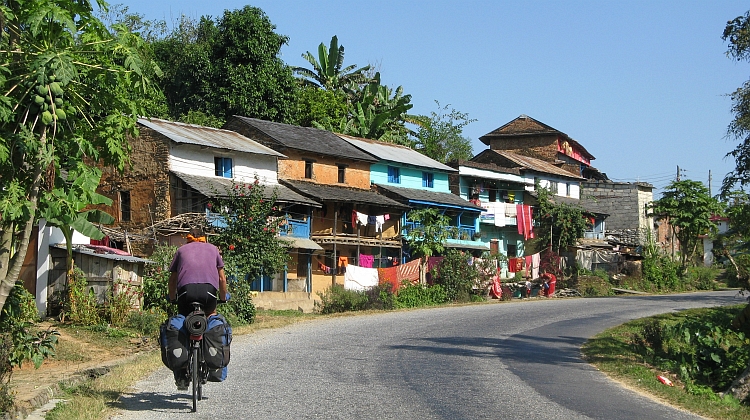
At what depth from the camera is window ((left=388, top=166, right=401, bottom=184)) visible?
5175cm

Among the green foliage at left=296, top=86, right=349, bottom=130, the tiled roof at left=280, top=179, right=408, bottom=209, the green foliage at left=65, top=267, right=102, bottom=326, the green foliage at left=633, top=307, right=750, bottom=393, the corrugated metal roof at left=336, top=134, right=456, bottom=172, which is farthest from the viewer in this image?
the green foliage at left=296, top=86, right=349, bottom=130

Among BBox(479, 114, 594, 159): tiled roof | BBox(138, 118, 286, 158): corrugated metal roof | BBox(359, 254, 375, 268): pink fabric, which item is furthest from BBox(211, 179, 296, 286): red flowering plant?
BBox(479, 114, 594, 159): tiled roof

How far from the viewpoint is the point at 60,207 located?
34.0 feet

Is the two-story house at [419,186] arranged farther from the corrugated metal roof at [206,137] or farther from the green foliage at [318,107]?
the corrugated metal roof at [206,137]

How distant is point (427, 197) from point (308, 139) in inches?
336

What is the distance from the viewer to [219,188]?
37.6 meters

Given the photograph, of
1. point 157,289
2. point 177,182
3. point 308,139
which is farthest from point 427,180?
point 157,289

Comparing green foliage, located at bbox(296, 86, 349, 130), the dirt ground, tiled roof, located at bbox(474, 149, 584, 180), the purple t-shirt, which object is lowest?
Result: the dirt ground

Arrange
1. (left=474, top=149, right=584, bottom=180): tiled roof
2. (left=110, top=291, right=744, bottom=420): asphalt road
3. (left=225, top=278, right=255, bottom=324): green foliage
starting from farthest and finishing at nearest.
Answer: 1. (left=474, top=149, right=584, bottom=180): tiled roof
2. (left=225, top=278, right=255, bottom=324): green foliage
3. (left=110, top=291, right=744, bottom=420): asphalt road

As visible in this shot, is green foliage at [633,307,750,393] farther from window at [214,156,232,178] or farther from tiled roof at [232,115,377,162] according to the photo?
tiled roof at [232,115,377,162]

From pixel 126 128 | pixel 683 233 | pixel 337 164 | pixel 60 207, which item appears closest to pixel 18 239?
pixel 60 207

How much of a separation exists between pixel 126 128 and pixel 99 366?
18.2 ft

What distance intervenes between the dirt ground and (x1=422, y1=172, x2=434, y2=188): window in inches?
1407

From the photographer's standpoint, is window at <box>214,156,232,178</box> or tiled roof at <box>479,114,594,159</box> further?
tiled roof at <box>479,114,594,159</box>
